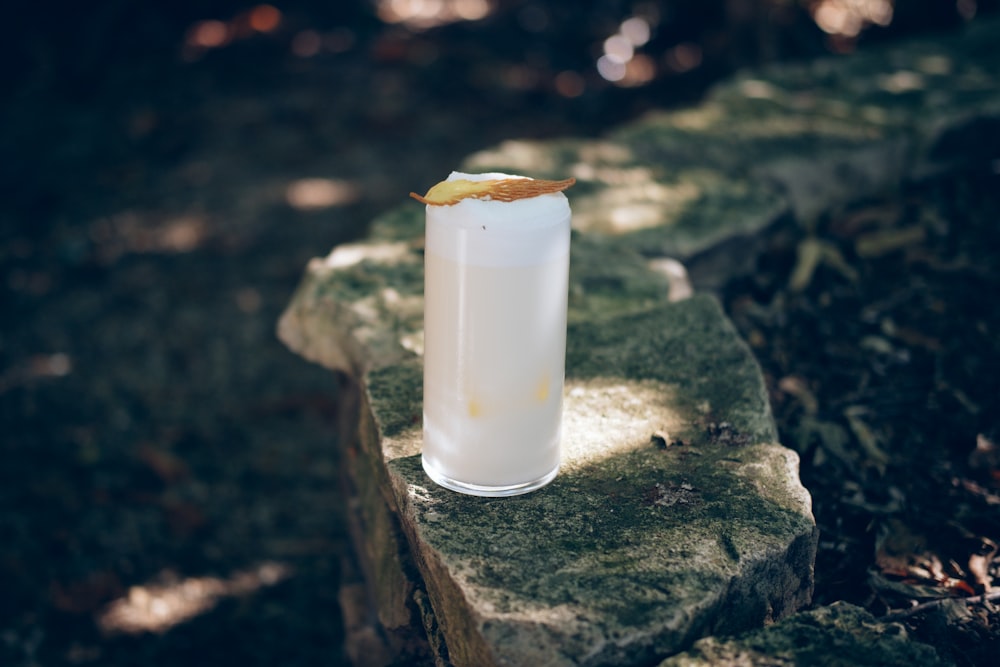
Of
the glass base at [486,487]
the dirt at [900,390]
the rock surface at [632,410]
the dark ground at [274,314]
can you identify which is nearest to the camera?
the rock surface at [632,410]

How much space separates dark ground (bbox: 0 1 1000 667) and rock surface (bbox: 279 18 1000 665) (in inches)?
8.1

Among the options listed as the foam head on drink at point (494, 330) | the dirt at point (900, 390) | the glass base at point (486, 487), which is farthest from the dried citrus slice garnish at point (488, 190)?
the dirt at point (900, 390)

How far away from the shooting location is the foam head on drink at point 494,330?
4.07 ft

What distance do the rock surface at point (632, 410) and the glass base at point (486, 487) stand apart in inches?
0.6

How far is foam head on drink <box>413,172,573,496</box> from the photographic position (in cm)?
124

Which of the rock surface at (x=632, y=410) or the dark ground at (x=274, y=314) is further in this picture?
the dark ground at (x=274, y=314)

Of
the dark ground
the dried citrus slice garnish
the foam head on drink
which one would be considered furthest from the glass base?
the dark ground

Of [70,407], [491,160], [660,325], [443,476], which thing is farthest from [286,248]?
[443,476]

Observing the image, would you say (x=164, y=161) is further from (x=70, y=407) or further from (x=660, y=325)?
(x=660, y=325)

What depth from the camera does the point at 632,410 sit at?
1592 mm

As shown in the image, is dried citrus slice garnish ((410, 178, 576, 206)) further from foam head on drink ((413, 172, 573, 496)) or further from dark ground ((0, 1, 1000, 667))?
dark ground ((0, 1, 1000, 667))

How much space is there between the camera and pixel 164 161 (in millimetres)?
4023

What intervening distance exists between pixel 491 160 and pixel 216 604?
4.11 feet

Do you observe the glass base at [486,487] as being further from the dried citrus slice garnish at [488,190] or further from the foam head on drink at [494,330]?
the dried citrus slice garnish at [488,190]
